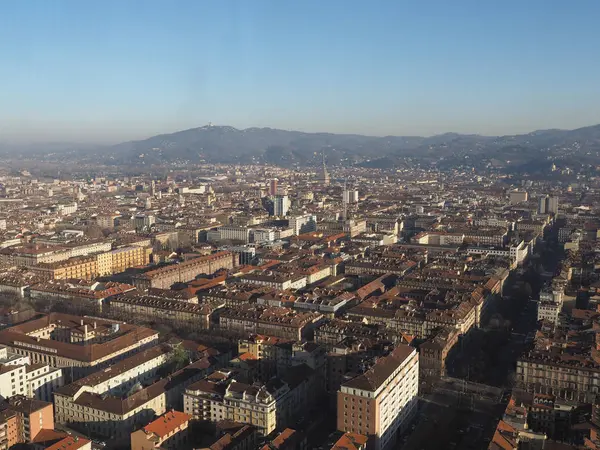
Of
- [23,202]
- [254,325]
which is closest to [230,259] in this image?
[254,325]

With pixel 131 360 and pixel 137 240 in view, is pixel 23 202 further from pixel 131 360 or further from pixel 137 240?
pixel 131 360

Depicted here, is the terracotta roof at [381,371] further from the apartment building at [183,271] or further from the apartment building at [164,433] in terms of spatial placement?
the apartment building at [183,271]

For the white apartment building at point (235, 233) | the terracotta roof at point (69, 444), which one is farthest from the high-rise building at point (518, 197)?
the terracotta roof at point (69, 444)

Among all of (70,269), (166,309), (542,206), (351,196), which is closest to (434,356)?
(166,309)

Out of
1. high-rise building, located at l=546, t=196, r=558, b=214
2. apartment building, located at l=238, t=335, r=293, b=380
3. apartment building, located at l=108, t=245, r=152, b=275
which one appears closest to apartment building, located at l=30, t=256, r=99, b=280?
apartment building, located at l=108, t=245, r=152, b=275

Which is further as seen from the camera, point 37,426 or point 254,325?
point 254,325

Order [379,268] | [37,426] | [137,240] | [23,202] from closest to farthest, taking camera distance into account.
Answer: [37,426], [379,268], [137,240], [23,202]

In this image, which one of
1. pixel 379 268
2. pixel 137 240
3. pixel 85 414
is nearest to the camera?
pixel 85 414
